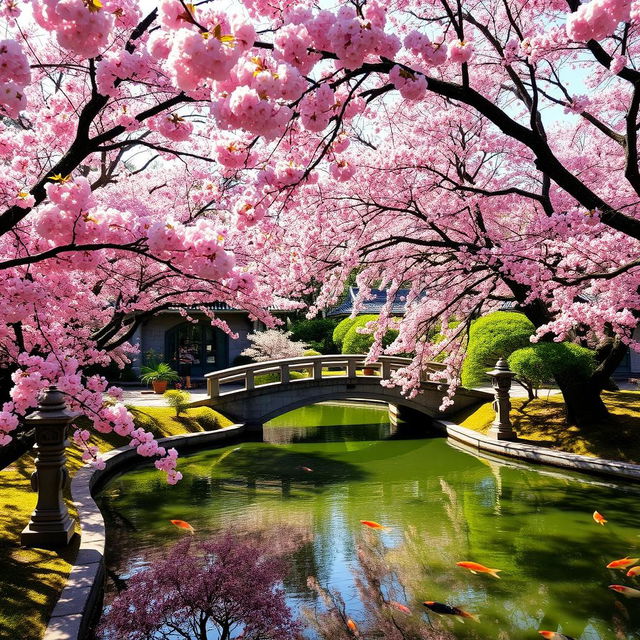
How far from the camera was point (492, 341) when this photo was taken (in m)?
17.5

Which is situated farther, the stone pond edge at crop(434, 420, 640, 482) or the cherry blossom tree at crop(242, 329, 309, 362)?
the cherry blossom tree at crop(242, 329, 309, 362)

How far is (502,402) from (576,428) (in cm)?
174

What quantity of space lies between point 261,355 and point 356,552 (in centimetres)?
1587

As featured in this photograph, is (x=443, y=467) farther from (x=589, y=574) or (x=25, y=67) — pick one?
(x=25, y=67)

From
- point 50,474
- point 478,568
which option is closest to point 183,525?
point 50,474

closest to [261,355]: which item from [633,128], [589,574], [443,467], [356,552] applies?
[443,467]

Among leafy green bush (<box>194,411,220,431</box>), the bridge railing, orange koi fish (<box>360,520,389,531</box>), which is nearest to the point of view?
orange koi fish (<box>360,520,389,531</box>)

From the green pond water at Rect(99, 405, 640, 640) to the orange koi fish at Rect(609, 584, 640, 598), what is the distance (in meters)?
0.12

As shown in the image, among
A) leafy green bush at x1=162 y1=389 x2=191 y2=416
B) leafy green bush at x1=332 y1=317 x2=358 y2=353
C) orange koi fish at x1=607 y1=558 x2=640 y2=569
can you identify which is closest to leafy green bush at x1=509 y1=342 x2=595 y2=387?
orange koi fish at x1=607 y1=558 x2=640 y2=569

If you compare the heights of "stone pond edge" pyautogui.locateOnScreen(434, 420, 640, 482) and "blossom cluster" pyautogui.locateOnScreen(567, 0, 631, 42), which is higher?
"blossom cluster" pyautogui.locateOnScreen(567, 0, 631, 42)

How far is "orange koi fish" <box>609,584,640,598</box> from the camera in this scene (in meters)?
6.56

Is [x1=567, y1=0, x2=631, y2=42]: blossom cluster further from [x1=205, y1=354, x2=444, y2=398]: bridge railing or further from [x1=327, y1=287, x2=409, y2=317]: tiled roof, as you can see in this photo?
[x1=327, y1=287, x2=409, y2=317]: tiled roof

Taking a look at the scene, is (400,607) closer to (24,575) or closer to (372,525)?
(372,525)

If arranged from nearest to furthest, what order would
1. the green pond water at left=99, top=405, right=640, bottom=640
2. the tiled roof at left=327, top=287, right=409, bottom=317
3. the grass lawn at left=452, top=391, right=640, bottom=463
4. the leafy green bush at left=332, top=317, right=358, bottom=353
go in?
1. the green pond water at left=99, top=405, right=640, bottom=640
2. the grass lawn at left=452, top=391, right=640, bottom=463
3. the leafy green bush at left=332, top=317, right=358, bottom=353
4. the tiled roof at left=327, top=287, right=409, bottom=317
